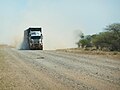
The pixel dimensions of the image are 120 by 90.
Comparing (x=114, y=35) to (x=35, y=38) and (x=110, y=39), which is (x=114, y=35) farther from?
(x=35, y=38)

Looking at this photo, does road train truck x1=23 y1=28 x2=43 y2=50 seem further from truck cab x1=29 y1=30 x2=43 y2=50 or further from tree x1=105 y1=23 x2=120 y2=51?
tree x1=105 y1=23 x2=120 y2=51

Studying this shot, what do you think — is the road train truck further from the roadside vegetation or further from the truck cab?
the roadside vegetation

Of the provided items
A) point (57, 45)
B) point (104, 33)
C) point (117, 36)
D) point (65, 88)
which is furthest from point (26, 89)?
point (57, 45)

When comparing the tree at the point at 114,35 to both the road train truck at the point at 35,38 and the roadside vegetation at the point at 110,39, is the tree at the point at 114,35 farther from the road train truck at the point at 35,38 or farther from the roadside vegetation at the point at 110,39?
the road train truck at the point at 35,38

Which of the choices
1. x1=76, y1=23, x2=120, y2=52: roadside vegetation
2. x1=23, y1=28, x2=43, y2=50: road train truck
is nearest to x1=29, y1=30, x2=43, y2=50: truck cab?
x1=23, y1=28, x2=43, y2=50: road train truck

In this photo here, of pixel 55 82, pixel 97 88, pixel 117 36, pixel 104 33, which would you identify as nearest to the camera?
pixel 97 88

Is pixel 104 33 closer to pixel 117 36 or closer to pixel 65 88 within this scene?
pixel 117 36

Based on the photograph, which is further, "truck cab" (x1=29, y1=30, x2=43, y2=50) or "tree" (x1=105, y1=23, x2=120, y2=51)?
"truck cab" (x1=29, y1=30, x2=43, y2=50)

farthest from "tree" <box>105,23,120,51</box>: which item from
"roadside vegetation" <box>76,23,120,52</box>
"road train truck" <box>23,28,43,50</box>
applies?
"road train truck" <box>23,28,43,50</box>

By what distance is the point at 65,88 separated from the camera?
13.0 m

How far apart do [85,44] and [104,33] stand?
2520 centimetres

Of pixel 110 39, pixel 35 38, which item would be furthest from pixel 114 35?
pixel 35 38

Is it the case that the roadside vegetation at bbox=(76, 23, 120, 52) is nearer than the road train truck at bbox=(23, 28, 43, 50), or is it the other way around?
the roadside vegetation at bbox=(76, 23, 120, 52)

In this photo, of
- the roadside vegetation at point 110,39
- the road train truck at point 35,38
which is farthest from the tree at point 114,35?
the road train truck at point 35,38
